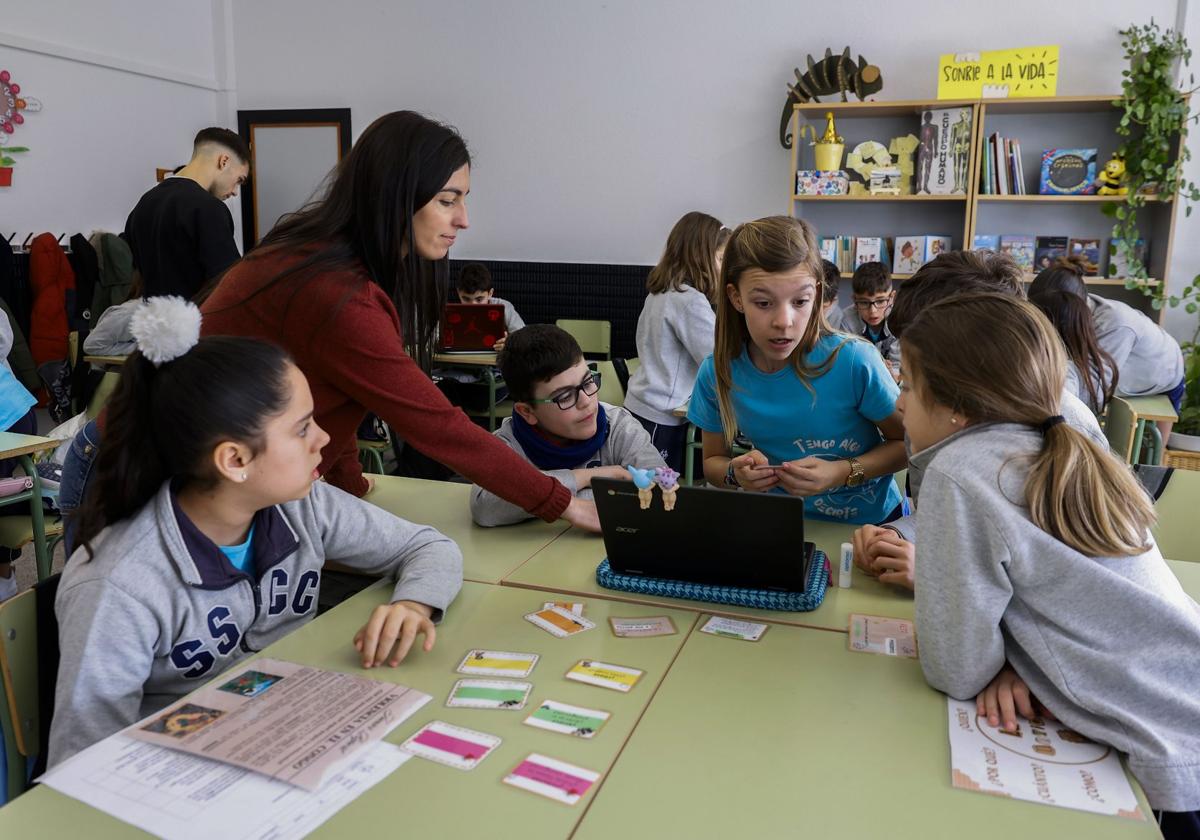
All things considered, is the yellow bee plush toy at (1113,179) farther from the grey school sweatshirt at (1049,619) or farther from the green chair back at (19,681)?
the green chair back at (19,681)

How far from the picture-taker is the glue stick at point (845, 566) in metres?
1.57

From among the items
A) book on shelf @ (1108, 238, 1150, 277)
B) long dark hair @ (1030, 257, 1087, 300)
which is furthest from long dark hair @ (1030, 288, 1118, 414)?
book on shelf @ (1108, 238, 1150, 277)

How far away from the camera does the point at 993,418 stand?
1.24 meters

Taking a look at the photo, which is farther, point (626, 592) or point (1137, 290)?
point (1137, 290)

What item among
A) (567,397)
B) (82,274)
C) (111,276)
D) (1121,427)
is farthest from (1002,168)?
(82,274)

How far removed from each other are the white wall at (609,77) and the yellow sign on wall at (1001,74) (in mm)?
323

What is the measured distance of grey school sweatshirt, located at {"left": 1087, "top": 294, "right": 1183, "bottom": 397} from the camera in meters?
3.72

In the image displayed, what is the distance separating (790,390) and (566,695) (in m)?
1.01

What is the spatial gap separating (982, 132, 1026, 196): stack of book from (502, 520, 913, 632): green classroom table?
3468mm

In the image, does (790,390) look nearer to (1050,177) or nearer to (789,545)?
(789,545)

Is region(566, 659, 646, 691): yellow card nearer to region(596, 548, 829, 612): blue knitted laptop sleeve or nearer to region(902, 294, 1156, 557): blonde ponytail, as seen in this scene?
region(596, 548, 829, 612): blue knitted laptop sleeve

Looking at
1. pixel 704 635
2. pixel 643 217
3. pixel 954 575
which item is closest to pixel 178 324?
pixel 704 635

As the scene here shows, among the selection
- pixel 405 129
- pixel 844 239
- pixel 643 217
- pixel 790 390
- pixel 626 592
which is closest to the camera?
pixel 626 592

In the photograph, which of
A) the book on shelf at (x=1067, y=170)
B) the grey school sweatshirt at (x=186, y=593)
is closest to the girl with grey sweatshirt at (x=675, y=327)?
the book on shelf at (x=1067, y=170)
